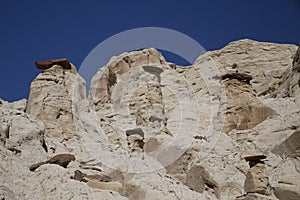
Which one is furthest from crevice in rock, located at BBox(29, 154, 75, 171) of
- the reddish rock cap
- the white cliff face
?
the reddish rock cap

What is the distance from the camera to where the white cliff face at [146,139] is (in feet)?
34.9

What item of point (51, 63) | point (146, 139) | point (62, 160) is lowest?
point (62, 160)

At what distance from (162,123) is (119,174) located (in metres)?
11.8

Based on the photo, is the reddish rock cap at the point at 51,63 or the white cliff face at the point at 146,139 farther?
the reddish rock cap at the point at 51,63

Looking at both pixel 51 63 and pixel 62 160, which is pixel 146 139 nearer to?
pixel 51 63

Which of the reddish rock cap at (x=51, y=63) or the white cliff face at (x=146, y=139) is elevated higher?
the reddish rock cap at (x=51, y=63)

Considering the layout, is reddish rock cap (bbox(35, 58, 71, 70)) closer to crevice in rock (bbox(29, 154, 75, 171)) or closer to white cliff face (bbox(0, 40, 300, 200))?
white cliff face (bbox(0, 40, 300, 200))

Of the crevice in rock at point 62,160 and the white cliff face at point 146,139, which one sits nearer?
the white cliff face at point 146,139

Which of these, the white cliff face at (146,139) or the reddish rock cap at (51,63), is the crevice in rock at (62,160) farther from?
the reddish rock cap at (51,63)

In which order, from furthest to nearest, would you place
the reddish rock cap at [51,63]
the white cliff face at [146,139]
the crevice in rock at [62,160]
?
the reddish rock cap at [51,63], the crevice in rock at [62,160], the white cliff face at [146,139]

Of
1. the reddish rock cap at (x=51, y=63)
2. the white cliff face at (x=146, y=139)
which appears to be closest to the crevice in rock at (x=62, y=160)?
the white cliff face at (x=146, y=139)

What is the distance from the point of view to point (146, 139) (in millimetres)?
21984

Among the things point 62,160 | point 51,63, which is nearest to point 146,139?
point 51,63

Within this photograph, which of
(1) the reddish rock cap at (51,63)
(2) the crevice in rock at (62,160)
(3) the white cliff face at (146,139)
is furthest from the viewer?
(1) the reddish rock cap at (51,63)
